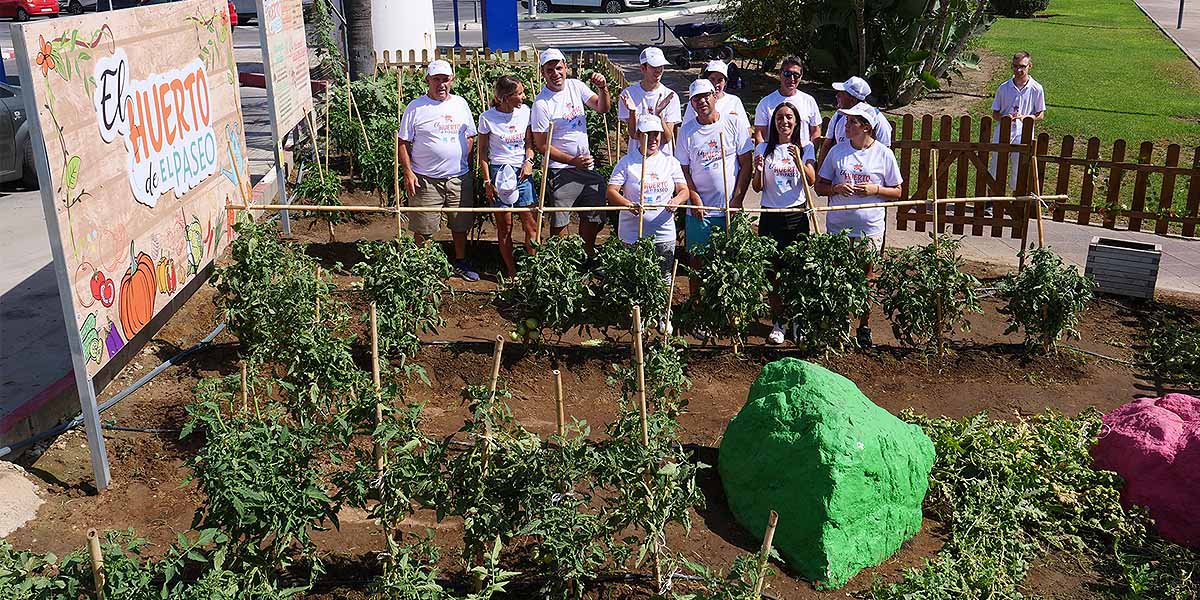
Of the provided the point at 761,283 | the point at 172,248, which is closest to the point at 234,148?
the point at 172,248

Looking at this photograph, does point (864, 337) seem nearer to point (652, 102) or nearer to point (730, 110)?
point (730, 110)

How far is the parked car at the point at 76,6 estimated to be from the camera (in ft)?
101

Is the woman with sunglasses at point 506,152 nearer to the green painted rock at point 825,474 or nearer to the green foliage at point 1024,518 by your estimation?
the green painted rock at point 825,474

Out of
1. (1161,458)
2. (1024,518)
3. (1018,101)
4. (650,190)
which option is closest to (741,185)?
(650,190)

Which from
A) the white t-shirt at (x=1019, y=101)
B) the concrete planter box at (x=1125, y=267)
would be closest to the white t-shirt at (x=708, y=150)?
the concrete planter box at (x=1125, y=267)

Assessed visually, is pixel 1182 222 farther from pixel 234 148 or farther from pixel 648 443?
pixel 234 148

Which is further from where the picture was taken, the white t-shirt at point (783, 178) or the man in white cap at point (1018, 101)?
the man in white cap at point (1018, 101)

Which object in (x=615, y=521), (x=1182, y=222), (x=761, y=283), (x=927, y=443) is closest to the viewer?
(x=615, y=521)

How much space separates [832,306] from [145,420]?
4.51 m

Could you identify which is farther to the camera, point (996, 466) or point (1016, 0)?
point (1016, 0)

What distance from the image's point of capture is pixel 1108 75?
21031 millimetres

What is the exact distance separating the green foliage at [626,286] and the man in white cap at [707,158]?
2.87ft

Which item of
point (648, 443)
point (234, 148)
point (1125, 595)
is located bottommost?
point (1125, 595)

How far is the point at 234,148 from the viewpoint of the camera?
27.3 ft
